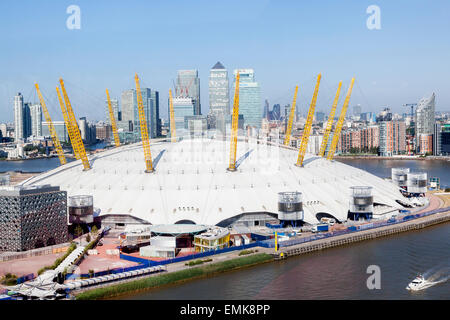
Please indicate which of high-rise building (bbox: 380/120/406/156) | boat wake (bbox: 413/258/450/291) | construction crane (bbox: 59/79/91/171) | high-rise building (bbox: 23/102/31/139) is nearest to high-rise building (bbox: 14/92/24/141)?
high-rise building (bbox: 23/102/31/139)

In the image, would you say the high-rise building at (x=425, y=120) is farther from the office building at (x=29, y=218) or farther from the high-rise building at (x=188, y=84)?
the office building at (x=29, y=218)

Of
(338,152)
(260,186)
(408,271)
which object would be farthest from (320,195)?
Answer: (338,152)

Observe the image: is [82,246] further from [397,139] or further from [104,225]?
[397,139]

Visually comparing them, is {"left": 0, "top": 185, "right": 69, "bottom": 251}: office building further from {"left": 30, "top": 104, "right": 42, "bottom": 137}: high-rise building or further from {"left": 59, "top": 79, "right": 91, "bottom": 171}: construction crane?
{"left": 30, "top": 104, "right": 42, "bottom": 137}: high-rise building

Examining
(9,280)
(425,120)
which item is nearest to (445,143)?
(425,120)

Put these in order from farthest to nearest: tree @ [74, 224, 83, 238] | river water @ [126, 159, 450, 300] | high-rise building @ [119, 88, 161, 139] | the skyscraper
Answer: high-rise building @ [119, 88, 161, 139] < the skyscraper < tree @ [74, 224, 83, 238] < river water @ [126, 159, 450, 300]

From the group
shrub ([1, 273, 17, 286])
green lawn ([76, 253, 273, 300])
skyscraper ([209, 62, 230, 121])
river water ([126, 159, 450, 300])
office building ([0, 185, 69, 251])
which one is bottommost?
river water ([126, 159, 450, 300])
